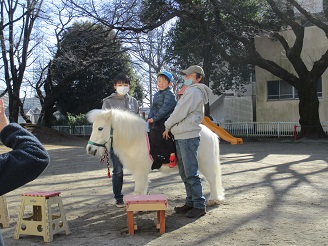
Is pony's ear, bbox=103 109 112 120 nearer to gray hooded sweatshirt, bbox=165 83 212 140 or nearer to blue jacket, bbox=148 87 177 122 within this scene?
blue jacket, bbox=148 87 177 122

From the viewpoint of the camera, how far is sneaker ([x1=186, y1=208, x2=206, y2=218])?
17.1 feet

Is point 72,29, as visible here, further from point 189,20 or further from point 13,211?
point 13,211

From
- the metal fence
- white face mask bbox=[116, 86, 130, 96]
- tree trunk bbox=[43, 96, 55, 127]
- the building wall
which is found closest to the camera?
white face mask bbox=[116, 86, 130, 96]

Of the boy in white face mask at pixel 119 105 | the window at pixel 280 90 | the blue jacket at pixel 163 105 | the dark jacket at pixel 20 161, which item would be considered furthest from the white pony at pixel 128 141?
the window at pixel 280 90

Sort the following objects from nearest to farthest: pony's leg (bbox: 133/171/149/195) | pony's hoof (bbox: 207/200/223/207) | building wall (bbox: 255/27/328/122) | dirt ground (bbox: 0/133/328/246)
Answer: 1. dirt ground (bbox: 0/133/328/246)
2. pony's leg (bbox: 133/171/149/195)
3. pony's hoof (bbox: 207/200/223/207)
4. building wall (bbox: 255/27/328/122)

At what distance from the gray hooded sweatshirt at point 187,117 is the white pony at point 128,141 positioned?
452mm

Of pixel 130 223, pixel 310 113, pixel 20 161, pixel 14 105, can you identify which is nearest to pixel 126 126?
pixel 130 223

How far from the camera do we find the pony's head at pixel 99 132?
529 cm

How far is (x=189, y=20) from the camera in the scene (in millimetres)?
21141

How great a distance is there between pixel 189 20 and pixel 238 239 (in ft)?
60.0

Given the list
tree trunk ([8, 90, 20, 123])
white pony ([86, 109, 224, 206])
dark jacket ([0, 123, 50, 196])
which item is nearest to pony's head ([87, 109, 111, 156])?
white pony ([86, 109, 224, 206])

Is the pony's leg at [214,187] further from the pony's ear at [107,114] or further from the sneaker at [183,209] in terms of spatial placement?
the pony's ear at [107,114]

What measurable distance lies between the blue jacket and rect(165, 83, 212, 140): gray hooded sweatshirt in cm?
32

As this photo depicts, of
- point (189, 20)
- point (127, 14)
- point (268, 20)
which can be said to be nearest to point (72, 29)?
point (127, 14)
